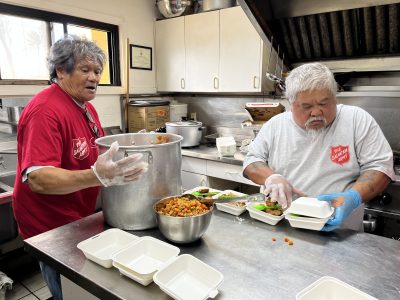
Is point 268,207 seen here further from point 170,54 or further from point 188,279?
point 170,54

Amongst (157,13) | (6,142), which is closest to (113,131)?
(6,142)

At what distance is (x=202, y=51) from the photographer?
3.26 m

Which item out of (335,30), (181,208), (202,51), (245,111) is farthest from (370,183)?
(202,51)

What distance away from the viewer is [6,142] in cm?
258

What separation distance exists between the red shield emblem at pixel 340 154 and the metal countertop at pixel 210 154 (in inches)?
46.6

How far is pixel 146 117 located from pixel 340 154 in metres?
2.34

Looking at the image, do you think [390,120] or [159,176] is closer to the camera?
[159,176]

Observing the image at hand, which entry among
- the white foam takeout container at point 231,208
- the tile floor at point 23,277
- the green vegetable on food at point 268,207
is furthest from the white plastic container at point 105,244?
the tile floor at point 23,277

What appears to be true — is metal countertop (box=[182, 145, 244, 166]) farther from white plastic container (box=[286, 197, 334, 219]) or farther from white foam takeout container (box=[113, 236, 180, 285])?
white foam takeout container (box=[113, 236, 180, 285])

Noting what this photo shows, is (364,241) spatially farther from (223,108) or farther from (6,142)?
(6,142)

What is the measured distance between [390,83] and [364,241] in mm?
1909

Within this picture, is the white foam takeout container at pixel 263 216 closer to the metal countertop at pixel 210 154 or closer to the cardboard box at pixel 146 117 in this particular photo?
the metal countertop at pixel 210 154

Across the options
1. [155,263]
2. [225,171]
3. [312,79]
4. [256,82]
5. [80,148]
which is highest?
[256,82]

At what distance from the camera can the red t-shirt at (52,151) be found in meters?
1.15
